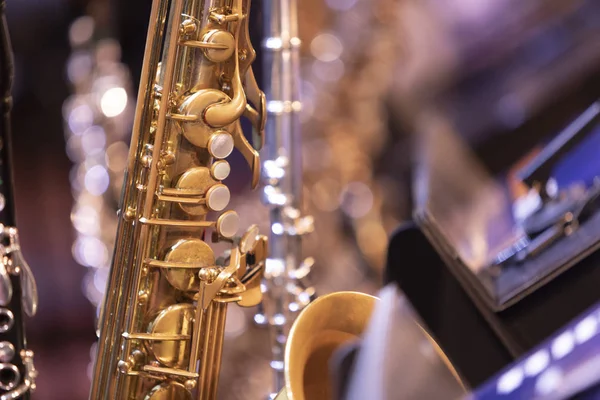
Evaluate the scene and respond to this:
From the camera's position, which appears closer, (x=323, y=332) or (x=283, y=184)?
(x=323, y=332)

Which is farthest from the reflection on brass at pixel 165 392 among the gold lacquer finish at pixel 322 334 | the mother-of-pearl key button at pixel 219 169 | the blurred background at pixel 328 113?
the blurred background at pixel 328 113

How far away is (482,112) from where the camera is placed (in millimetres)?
2262

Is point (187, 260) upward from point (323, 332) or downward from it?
upward

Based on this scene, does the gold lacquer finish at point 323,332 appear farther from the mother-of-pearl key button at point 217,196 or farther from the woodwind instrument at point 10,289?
the woodwind instrument at point 10,289

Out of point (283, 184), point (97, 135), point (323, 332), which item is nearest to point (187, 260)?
point (323, 332)

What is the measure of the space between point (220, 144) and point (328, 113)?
1.32 meters

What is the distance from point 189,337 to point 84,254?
1.02 m

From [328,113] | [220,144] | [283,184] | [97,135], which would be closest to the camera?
[220,144]

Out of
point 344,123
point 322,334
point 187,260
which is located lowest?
point 322,334

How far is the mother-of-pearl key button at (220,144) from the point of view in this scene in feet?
2.14

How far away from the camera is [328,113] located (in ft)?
6.42

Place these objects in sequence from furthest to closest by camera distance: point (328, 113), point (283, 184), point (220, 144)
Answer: point (328, 113)
point (283, 184)
point (220, 144)

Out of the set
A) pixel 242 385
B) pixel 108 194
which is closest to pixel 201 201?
pixel 108 194

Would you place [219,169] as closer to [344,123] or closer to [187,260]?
[187,260]
